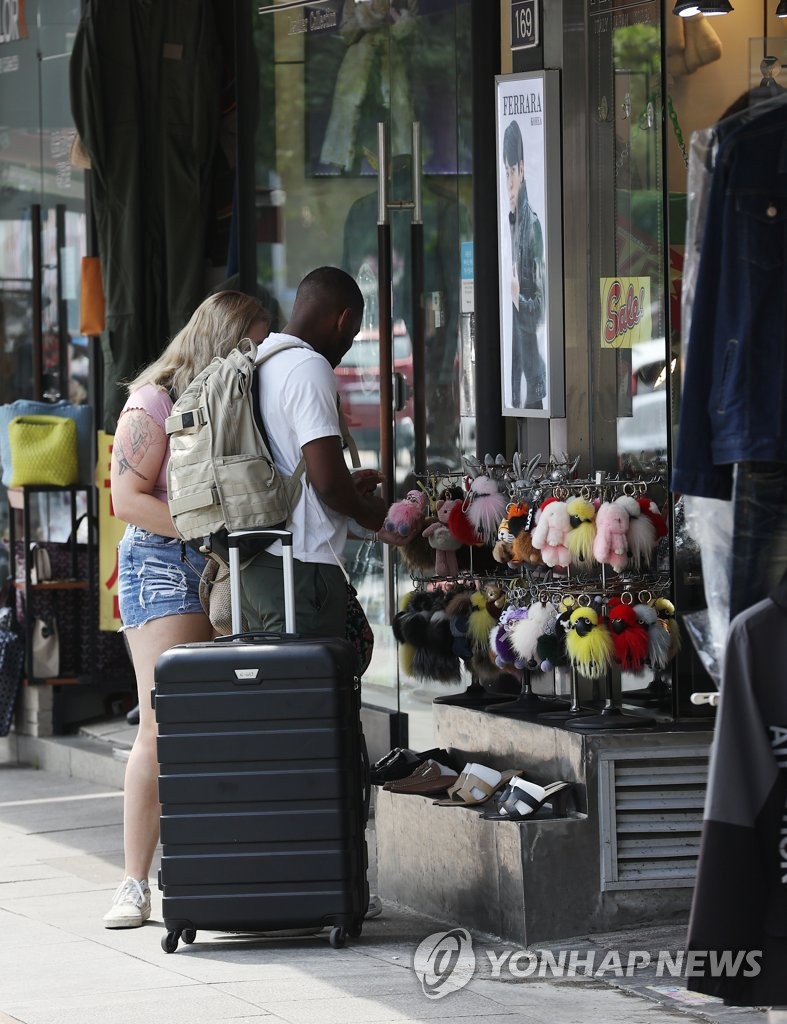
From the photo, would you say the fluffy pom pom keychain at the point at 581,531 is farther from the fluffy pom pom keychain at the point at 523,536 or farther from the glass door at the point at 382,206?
the glass door at the point at 382,206

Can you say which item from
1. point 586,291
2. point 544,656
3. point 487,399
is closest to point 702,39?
point 586,291

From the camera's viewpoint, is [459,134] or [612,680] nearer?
[612,680]

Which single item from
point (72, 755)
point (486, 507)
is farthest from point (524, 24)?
point (72, 755)

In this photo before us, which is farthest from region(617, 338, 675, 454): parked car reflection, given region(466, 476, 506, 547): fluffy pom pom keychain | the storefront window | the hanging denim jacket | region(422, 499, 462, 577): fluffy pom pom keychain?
the hanging denim jacket

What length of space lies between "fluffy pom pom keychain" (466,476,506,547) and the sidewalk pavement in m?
1.13

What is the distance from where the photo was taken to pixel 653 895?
15.6 ft

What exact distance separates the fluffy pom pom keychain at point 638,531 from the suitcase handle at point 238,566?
898mm

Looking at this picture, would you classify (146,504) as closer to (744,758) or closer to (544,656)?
(544,656)

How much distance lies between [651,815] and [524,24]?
244cm

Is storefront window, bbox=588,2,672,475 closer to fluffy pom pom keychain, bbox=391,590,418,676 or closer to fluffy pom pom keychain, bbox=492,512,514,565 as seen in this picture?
fluffy pom pom keychain, bbox=492,512,514,565

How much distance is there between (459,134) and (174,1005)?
3382 millimetres

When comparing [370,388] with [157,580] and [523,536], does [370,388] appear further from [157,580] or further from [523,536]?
[523,536]

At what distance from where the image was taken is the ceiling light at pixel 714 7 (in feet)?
15.9

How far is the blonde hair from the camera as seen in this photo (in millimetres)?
5051
